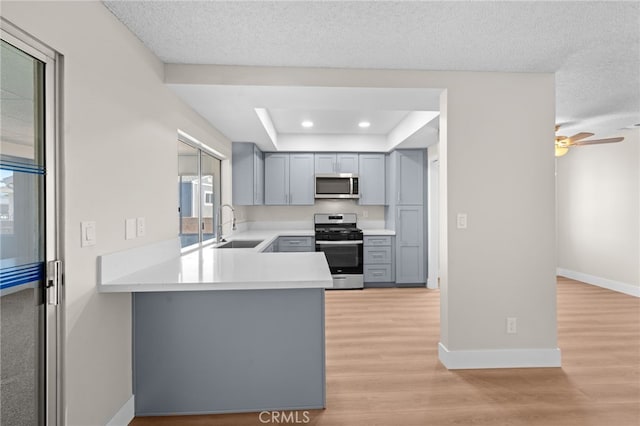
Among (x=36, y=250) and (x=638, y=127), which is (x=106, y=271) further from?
(x=638, y=127)

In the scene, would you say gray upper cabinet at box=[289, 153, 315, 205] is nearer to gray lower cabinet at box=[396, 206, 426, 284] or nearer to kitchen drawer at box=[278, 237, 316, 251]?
kitchen drawer at box=[278, 237, 316, 251]

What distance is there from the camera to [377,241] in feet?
18.0

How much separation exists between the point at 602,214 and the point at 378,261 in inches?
136

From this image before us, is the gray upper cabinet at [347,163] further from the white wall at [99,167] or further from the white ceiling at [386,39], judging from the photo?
the white wall at [99,167]

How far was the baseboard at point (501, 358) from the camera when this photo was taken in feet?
9.00

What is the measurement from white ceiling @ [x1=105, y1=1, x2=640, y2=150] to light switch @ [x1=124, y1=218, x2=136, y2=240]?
44.4 inches

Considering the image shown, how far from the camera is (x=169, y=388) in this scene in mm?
2146

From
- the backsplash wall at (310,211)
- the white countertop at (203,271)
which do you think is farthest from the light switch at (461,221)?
the backsplash wall at (310,211)

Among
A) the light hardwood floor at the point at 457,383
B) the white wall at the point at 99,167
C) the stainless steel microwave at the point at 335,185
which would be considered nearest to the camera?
the white wall at the point at 99,167

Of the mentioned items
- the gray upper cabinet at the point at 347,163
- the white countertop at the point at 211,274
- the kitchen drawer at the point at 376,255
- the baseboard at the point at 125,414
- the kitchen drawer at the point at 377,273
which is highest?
the gray upper cabinet at the point at 347,163

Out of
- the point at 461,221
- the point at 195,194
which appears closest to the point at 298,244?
the point at 195,194

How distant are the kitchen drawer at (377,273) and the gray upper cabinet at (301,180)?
4.53ft

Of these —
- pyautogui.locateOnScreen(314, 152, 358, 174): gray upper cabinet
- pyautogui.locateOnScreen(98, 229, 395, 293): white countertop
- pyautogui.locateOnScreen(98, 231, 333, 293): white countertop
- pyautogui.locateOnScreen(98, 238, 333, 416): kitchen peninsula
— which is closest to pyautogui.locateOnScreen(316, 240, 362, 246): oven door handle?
pyautogui.locateOnScreen(314, 152, 358, 174): gray upper cabinet

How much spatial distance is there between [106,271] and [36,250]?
41 cm
